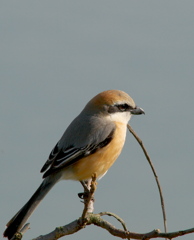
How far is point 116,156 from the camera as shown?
4770 mm

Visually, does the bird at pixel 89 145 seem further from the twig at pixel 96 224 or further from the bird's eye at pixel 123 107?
the twig at pixel 96 224

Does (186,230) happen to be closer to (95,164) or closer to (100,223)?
(100,223)

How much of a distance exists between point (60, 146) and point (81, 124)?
325 millimetres

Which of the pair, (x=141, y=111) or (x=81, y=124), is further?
(x=141, y=111)

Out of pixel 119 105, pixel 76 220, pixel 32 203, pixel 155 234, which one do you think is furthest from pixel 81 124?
pixel 155 234

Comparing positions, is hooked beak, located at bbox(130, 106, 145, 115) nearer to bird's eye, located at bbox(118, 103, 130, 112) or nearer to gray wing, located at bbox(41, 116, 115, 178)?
bird's eye, located at bbox(118, 103, 130, 112)

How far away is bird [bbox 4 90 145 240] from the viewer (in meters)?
4.36

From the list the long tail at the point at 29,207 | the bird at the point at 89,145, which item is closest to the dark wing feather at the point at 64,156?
the bird at the point at 89,145

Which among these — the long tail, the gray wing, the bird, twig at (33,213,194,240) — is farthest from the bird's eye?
twig at (33,213,194,240)

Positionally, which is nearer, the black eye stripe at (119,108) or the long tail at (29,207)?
the long tail at (29,207)

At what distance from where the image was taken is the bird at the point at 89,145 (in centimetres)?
436

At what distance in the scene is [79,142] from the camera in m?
4.46

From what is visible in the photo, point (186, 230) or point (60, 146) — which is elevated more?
point (60, 146)

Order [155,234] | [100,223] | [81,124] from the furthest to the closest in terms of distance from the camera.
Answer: [81,124], [100,223], [155,234]
